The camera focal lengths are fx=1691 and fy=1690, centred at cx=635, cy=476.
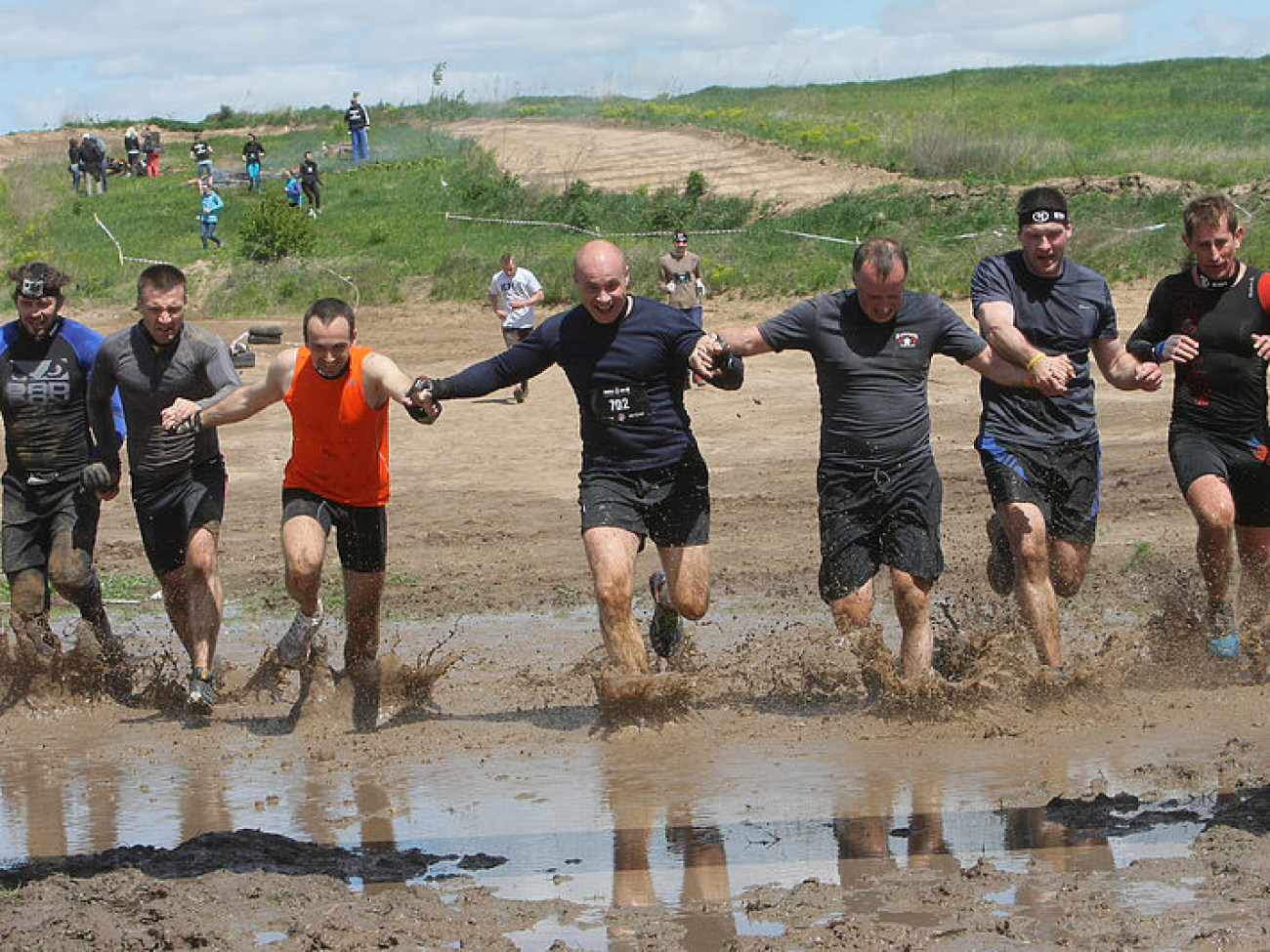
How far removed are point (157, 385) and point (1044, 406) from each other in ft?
13.8

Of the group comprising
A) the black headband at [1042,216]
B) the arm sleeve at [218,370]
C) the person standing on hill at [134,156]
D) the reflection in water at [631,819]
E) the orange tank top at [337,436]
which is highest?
the person standing on hill at [134,156]

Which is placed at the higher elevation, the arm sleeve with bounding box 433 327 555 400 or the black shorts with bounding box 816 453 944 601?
the arm sleeve with bounding box 433 327 555 400

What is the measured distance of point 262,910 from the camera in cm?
533

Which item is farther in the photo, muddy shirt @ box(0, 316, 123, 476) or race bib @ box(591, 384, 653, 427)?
muddy shirt @ box(0, 316, 123, 476)

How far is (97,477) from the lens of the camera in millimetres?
8391

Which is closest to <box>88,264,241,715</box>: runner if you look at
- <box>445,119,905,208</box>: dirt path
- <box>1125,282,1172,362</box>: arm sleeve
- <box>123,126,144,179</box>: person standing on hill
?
<box>1125,282,1172,362</box>: arm sleeve

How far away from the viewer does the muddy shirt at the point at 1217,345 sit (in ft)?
26.1

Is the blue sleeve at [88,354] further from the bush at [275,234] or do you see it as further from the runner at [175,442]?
the bush at [275,234]

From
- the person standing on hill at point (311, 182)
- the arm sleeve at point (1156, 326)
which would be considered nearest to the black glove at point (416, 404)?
the arm sleeve at point (1156, 326)

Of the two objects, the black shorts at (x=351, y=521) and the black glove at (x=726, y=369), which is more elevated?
the black glove at (x=726, y=369)

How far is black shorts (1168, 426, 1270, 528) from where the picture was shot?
8.02m

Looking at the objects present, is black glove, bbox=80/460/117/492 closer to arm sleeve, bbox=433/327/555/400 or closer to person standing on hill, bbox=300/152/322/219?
arm sleeve, bbox=433/327/555/400

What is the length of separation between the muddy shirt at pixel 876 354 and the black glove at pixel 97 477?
3.35 m

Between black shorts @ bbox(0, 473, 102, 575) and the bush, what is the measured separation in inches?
921
